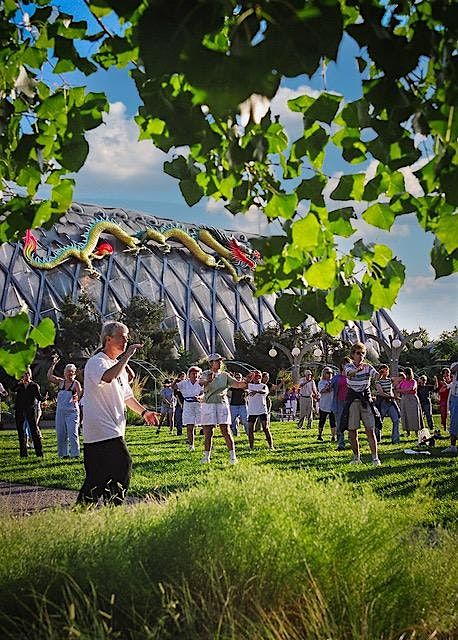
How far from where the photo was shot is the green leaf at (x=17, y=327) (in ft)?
9.57

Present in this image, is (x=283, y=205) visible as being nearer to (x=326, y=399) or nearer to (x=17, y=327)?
(x=17, y=327)

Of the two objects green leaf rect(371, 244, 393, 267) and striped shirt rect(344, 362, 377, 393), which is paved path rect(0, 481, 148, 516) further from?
green leaf rect(371, 244, 393, 267)

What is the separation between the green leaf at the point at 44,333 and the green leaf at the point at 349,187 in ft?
4.00

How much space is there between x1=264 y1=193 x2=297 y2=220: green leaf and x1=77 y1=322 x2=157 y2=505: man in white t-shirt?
3.42m

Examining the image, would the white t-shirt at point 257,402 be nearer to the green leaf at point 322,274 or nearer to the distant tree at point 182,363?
the green leaf at point 322,274

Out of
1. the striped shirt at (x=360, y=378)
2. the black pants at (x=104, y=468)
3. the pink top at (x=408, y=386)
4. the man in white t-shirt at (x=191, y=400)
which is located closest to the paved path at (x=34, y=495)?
the black pants at (x=104, y=468)

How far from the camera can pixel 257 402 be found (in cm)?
1612

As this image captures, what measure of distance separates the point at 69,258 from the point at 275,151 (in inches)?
2610

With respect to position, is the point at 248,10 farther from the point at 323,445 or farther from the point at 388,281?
the point at 323,445

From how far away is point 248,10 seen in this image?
173cm

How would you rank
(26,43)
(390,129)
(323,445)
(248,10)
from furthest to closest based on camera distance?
(323,445) → (26,43) → (390,129) → (248,10)

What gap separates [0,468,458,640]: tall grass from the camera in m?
3.23

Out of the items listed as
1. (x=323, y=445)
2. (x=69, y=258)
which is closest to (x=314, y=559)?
(x=323, y=445)

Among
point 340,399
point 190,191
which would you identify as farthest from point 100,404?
point 340,399
